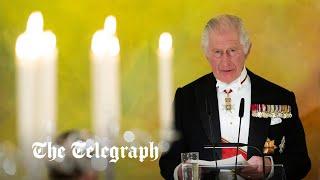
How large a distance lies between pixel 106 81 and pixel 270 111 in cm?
128

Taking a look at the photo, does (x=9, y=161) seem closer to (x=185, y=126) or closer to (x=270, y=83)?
(x=185, y=126)

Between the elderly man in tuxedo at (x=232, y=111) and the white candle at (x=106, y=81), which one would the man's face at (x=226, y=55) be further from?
the white candle at (x=106, y=81)

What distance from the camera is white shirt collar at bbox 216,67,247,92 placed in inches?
212

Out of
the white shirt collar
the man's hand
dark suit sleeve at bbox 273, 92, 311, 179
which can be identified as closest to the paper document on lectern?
the man's hand

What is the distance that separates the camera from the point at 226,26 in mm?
5414

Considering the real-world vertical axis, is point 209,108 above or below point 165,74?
below

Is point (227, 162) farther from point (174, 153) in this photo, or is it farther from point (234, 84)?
point (234, 84)

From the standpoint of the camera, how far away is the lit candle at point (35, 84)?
5277mm

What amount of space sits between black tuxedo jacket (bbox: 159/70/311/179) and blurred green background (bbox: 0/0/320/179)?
0.08 m

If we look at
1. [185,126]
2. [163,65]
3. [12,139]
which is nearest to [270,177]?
[185,126]

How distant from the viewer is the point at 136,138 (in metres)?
5.31

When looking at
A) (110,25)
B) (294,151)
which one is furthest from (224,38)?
(294,151)

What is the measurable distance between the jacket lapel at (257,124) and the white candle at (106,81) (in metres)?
1.02

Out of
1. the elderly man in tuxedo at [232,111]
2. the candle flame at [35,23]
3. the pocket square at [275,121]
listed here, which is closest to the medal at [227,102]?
the elderly man in tuxedo at [232,111]
